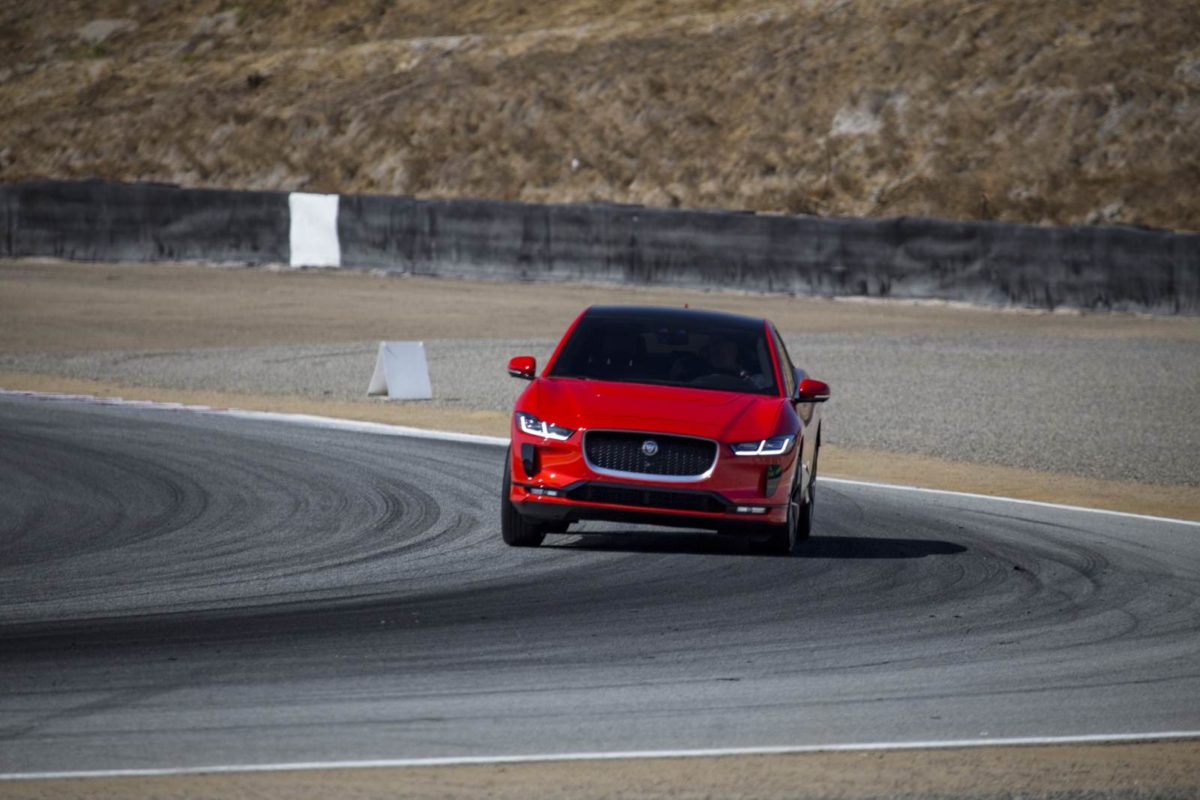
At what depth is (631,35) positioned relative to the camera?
66.7m

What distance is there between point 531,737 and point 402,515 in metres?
5.99

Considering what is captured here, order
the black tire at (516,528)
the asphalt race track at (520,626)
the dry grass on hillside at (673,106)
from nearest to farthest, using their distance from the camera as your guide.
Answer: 1. the asphalt race track at (520,626)
2. the black tire at (516,528)
3. the dry grass on hillside at (673,106)

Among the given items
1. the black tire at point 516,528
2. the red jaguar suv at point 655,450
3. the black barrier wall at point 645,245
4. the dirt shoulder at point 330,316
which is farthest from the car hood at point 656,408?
the black barrier wall at point 645,245

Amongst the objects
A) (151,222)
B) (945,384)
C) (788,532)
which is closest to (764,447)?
(788,532)

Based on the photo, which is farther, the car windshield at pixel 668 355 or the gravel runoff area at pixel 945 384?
the gravel runoff area at pixel 945 384

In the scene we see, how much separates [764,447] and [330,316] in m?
23.0

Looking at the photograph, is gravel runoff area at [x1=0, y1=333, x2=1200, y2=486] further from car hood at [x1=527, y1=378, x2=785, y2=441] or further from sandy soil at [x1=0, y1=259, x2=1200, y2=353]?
car hood at [x1=527, y1=378, x2=785, y2=441]

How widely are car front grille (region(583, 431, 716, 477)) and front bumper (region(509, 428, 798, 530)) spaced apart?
58mm

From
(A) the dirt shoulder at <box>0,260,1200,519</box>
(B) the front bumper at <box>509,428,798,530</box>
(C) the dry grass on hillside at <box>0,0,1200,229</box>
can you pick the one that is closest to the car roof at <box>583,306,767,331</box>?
(B) the front bumper at <box>509,428,798,530</box>

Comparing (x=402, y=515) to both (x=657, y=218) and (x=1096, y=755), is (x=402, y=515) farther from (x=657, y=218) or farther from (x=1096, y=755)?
(x=657, y=218)

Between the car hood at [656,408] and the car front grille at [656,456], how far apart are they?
0.07 m

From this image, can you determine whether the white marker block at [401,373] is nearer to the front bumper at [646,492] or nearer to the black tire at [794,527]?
the black tire at [794,527]

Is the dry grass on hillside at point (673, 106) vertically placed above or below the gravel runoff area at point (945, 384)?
above

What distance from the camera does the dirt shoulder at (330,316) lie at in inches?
868
